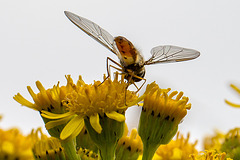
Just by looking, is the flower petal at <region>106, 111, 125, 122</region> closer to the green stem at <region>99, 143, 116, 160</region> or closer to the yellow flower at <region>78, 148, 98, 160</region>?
the green stem at <region>99, 143, 116, 160</region>

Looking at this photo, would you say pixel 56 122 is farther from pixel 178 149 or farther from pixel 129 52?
pixel 178 149

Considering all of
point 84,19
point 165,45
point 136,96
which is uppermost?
point 84,19

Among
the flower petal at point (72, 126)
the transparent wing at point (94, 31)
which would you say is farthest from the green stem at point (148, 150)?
the transparent wing at point (94, 31)

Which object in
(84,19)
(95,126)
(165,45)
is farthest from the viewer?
(165,45)

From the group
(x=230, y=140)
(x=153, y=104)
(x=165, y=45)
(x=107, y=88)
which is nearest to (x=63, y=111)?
(x=107, y=88)

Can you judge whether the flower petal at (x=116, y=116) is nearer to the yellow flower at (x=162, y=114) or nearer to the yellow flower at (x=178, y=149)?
the yellow flower at (x=162, y=114)

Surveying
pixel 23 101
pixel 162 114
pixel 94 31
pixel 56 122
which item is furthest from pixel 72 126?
pixel 94 31

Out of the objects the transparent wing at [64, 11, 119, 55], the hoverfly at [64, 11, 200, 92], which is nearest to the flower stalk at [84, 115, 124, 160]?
the hoverfly at [64, 11, 200, 92]

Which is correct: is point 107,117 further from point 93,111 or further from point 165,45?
point 165,45
